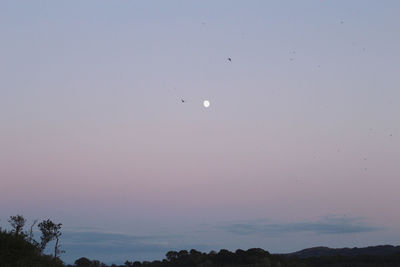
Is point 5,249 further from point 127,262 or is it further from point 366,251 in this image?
point 366,251

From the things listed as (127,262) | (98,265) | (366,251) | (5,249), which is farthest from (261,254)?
(5,249)

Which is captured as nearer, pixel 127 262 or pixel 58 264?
pixel 58 264

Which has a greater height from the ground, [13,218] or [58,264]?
[13,218]

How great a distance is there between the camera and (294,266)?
11362 cm

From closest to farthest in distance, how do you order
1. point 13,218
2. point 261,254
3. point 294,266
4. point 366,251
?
point 13,218 → point 294,266 → point 261,254 → point 366,251

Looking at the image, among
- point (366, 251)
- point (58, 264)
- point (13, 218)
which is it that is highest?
point (366, 251)

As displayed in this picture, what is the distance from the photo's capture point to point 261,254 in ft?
400

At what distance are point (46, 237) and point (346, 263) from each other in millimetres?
76488

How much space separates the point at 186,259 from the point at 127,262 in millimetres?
17479


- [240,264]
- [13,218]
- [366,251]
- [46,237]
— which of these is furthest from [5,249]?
[366,251]

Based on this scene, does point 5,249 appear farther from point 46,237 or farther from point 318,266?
point 318,266

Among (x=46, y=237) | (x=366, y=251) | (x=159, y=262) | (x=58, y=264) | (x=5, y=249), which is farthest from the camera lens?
(x=366, y=251)

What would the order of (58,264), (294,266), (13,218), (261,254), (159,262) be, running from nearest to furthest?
1. (58,264)
2. (13,218)
3. (294,266)
4. (261,254)
5. (159,262)

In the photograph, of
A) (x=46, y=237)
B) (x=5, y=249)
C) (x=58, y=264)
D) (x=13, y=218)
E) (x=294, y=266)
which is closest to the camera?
(x=5, y=249)
